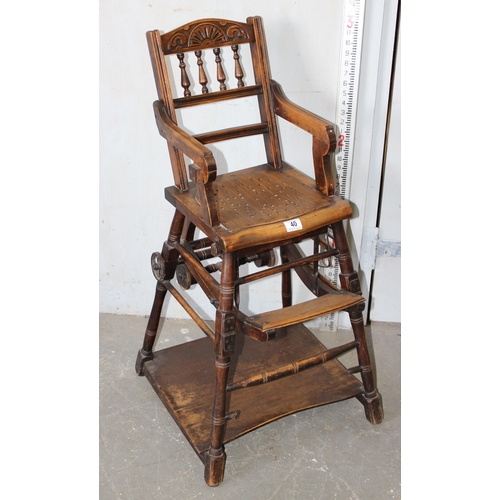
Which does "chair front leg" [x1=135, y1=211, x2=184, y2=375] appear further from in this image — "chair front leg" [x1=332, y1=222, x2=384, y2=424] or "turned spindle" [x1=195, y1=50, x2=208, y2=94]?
"chair front leg" [x1=332, y1=222, x2=384, y2=424]

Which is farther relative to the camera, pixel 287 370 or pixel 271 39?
pixel 271 39

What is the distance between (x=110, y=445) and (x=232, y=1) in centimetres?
160

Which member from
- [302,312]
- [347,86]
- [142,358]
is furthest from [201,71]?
[142,358]

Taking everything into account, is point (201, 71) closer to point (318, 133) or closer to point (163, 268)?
point (318, 133)

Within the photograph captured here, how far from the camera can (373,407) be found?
2311 mm

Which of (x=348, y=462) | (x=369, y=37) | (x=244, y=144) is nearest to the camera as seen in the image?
(x=348, y=462)

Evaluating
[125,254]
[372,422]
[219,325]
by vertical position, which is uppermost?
[219,325]

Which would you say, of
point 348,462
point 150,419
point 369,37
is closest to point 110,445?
point 150,419

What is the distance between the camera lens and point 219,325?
1.94 meters

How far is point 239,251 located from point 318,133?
0.44m

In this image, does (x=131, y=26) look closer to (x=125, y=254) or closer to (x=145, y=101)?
(x=145, y=101)

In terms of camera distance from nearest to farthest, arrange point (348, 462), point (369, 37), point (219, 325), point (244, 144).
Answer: point (219, 325) → point (348, 462) → point (369, 37) → point (244, 144)

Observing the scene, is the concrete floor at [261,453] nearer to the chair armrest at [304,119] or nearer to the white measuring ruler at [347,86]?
the white measuring ruler at [347,86]

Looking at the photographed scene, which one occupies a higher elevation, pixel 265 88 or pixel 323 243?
pixel 265 88
